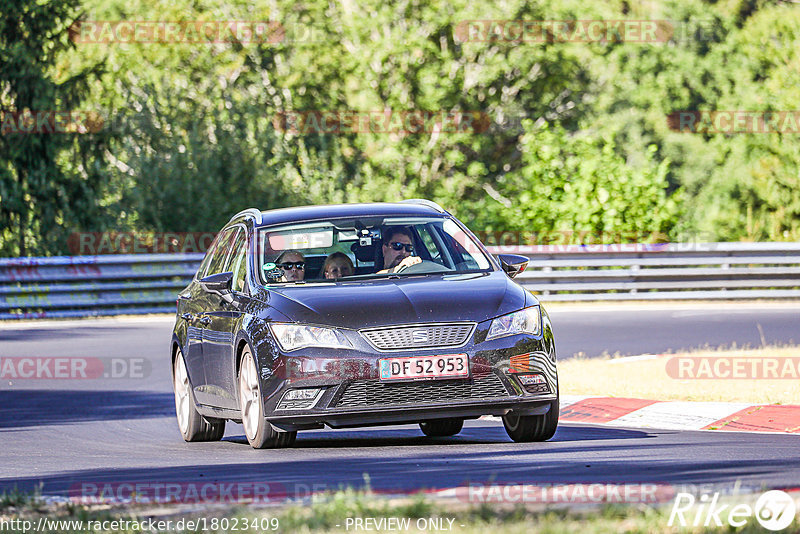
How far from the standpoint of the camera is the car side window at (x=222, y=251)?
37.1ft

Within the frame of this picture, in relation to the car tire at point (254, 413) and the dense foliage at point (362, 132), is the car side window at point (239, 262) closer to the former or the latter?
the car tire at point (254, 413)

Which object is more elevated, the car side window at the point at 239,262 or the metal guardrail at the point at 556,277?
the car side window at the point at 239,262

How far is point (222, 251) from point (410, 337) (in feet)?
9.40

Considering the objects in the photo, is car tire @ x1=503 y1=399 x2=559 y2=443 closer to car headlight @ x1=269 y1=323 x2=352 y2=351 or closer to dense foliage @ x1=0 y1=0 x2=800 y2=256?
car headlight @ x1=269 y1=323 x2=352 y2=351

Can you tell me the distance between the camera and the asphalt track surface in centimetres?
770

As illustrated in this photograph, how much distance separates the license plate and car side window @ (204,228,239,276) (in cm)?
256

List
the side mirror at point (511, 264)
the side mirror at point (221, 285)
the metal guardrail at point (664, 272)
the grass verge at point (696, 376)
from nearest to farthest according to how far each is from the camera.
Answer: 1. the side mirror at point (221, 285)
2. the side mirror at point (511, 264)
3. the grass verge at point (696, 376)
4. the metal guardrail at point (664, 272)

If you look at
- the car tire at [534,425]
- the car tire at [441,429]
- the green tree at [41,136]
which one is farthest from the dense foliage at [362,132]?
the car tire at [534,425]

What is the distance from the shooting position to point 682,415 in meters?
11.4

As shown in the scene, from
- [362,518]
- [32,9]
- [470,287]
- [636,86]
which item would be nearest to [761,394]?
[470,287]

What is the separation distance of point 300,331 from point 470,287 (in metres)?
1.16

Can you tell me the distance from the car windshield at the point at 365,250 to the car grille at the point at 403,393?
1.20 metres

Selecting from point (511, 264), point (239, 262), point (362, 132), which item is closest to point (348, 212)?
point (239, 262)

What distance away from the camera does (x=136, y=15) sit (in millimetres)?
46375
